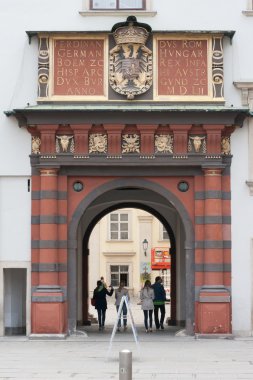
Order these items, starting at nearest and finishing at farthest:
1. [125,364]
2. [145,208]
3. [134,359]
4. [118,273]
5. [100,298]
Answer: [125,364]
[134,359]
[100,298]
[145,208]
[118,273]

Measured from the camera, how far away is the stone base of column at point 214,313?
82.0 ft

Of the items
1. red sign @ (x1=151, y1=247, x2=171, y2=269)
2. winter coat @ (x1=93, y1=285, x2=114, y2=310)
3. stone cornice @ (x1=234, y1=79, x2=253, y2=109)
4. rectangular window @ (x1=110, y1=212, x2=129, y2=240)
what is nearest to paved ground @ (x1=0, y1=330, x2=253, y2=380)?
winter coat @ (x1=93, y1=285, x2=114, y2=310)

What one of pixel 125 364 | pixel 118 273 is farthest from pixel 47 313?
pixel 118 273

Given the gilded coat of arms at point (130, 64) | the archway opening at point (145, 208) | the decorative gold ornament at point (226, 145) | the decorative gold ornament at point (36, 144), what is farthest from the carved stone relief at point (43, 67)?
the archway opening at point (145, 208)

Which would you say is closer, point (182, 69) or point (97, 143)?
point (97, 143)

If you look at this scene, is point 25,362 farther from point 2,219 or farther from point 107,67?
point 107,67

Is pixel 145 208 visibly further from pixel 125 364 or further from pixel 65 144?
pixel 125 364

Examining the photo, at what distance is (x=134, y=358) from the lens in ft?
67.5

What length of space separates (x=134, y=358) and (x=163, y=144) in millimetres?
6835

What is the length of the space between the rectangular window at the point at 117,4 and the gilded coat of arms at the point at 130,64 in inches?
46.1

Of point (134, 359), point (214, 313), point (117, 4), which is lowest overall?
point (134, 359)

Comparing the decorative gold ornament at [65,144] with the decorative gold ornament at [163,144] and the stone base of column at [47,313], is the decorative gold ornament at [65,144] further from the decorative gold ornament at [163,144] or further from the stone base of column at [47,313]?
the stone base of column at [47,313]

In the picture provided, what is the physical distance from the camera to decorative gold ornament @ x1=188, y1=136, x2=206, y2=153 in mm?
25438

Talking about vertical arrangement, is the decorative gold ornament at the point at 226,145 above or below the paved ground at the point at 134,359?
above
